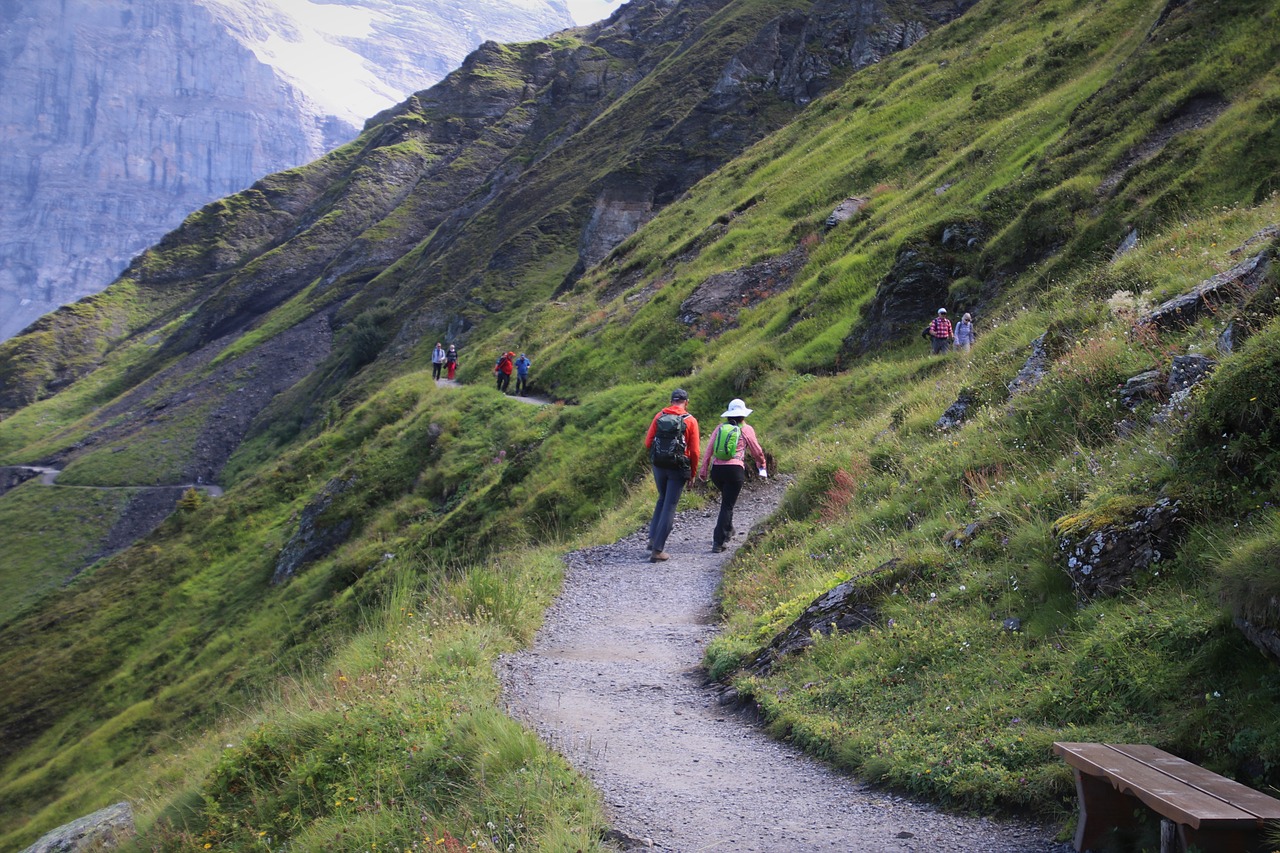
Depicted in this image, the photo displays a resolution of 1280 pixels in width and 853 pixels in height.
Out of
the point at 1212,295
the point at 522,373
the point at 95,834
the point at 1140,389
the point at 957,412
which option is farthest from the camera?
the point at 522,373

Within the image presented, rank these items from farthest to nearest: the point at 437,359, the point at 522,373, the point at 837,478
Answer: the point at 437,359, the point at 522,373, the point at 837,478

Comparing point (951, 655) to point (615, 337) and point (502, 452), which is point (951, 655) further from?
point (615, 337)

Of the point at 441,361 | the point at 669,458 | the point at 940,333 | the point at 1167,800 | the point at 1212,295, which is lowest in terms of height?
the point at 1167,800

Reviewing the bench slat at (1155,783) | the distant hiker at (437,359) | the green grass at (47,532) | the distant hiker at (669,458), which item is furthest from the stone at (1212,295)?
the green grass at (47,532)

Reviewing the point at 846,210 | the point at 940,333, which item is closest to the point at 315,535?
the point at 846,210

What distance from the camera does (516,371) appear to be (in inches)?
1329

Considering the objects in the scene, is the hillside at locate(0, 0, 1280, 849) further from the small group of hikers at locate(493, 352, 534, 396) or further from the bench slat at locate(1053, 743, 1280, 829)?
the small group of hikers at locate(493, 352, 534, 396)

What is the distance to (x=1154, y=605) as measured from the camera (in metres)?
4.82

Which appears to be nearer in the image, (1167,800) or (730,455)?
(1167,800)

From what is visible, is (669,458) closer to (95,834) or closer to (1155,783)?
(95,834)

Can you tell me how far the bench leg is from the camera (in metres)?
3.80

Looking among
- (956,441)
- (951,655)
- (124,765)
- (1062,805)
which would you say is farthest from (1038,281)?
(124,765)

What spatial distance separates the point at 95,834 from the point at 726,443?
26.2 feet

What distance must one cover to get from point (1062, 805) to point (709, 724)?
2.83 metres
